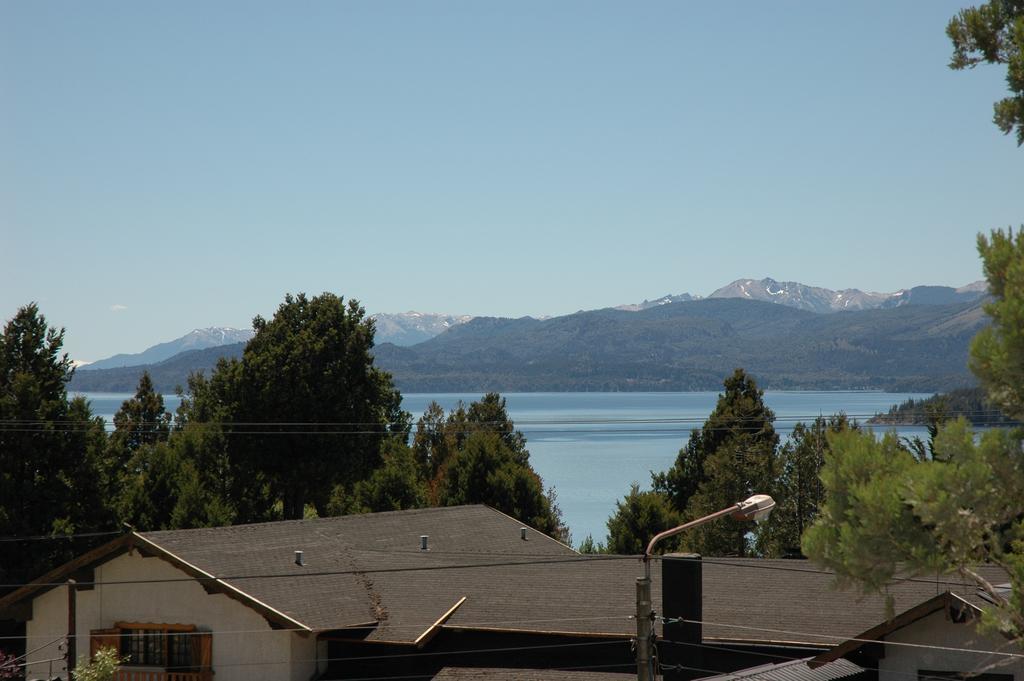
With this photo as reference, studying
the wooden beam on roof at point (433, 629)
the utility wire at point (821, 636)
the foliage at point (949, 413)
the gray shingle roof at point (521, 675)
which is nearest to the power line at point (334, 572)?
the wooden beam on roof at point (433, 629)

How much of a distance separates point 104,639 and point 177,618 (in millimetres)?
1761

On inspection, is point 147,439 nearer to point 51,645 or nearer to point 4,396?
point 4,396

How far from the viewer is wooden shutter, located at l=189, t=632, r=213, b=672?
2627 cm

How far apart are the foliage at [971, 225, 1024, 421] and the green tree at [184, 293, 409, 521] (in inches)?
1908

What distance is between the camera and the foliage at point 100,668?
2397cm

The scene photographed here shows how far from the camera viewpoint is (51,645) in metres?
28.2

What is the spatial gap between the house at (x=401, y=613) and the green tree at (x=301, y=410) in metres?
26.9

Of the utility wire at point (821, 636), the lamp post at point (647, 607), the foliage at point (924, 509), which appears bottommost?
the utility wire at point (821, 636)

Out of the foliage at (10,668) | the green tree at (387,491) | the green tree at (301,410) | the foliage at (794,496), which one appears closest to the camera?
the foliage at (10,668)

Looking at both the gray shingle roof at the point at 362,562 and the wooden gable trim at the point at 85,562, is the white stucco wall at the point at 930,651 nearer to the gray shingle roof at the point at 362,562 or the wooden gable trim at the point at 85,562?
the gray shingle roof at the point at 362,562

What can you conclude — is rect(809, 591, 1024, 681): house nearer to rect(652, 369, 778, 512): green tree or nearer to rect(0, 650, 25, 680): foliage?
rect(0, 650, 25, 680): foliage

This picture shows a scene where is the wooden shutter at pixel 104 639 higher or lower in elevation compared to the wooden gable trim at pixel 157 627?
lower

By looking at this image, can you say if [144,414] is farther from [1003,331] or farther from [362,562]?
[1003,331]

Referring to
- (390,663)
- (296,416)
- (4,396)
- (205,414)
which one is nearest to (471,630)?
(390,663)
